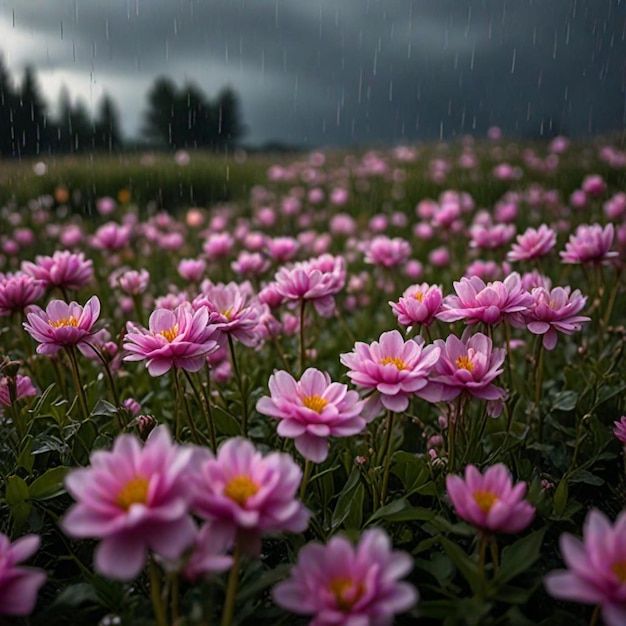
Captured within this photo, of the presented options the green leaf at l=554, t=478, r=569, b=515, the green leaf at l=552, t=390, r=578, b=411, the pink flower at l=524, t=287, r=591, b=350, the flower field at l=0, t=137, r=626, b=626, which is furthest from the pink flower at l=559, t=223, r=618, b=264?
the green leaf at l=554, t=478, r=569, b=515

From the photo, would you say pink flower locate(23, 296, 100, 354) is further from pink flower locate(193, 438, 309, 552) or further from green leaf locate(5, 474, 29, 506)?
pink flower locate(193, 438, 309, 552)

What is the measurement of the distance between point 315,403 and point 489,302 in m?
0.33

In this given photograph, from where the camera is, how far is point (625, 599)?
1.87 feet

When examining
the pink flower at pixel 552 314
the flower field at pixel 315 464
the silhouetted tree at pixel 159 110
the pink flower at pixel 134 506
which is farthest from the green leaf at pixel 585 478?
the silhouetted tree at pixel 159 110

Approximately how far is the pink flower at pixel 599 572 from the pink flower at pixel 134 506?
341mm

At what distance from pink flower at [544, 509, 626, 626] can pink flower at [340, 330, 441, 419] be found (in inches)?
10.8

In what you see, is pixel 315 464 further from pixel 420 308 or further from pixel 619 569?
pixel 619 569

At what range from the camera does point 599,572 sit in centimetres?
59

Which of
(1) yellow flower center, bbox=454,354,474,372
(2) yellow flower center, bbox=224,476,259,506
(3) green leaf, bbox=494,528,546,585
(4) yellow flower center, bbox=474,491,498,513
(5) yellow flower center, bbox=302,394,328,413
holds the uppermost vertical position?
(1) yellow flower center, bbox=454,354,474,372

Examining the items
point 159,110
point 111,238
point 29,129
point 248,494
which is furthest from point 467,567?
point 159,110

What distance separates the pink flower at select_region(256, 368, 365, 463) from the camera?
2.54 feet

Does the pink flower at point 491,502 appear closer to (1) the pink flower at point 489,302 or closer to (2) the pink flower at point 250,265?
(1) the pink flower at point 489,302

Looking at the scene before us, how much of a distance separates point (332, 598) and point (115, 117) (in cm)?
3061

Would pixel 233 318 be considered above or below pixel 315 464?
above
